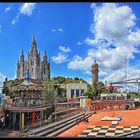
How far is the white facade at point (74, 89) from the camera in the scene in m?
18.6

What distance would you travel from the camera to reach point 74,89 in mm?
19000

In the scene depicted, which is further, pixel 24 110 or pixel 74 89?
pixel 74 89

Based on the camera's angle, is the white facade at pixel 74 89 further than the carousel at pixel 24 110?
Yes

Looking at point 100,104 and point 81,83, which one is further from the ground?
point 81,83

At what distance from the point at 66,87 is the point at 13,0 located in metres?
17.0

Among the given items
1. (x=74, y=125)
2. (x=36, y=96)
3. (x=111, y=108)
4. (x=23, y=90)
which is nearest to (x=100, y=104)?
(x=111, y=108)

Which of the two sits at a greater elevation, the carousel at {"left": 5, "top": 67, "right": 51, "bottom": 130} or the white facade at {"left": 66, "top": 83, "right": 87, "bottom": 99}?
the white facade at {"left": 66, "top": 83, "right": 87, "bottom": 99}

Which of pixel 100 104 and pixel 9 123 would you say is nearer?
pixel 9 123

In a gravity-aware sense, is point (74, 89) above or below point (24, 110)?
above

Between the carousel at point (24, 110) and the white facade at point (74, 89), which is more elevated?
the white facade at point (74, 89)

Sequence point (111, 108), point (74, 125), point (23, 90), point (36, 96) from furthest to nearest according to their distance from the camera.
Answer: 1. point (111, 108)
2. point (36, 96)
3. point (23, 90)
4. point (74, 125)

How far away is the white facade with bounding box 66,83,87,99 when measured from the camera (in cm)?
1864

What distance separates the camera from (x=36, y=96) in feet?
41.2

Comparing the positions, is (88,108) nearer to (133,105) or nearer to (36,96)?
(36,96)
